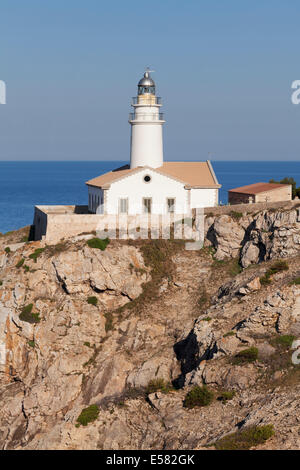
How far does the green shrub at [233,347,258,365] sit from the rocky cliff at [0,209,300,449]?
0.09m

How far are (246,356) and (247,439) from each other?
9.04 m

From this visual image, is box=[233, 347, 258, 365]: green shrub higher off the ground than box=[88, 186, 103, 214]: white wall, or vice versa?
box=[88, 186, 103, 214]: white wall

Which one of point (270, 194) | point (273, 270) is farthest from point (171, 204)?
point (273, 270)

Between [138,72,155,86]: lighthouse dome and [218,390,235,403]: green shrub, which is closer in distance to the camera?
[218,390,235,403]: green shrub

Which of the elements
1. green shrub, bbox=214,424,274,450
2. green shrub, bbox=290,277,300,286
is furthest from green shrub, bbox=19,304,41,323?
green shrub, bbox=214,424,274,450

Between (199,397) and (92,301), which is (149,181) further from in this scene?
(199,397)

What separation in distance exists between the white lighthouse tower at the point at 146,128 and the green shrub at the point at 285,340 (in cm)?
2315

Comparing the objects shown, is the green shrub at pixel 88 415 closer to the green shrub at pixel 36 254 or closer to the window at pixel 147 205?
the green shrub at pixel 36 254

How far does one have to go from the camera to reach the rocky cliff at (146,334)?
1682 inches

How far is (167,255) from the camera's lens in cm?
5803

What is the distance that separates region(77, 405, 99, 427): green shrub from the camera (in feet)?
149

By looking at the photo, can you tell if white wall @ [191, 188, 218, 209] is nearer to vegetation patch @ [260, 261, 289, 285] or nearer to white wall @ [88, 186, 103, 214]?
white wall @ [88, 186, 103, 214]

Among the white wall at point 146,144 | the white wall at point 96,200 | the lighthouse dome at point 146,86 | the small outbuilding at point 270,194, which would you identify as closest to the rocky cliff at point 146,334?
the small outbuilding at point 270,194
